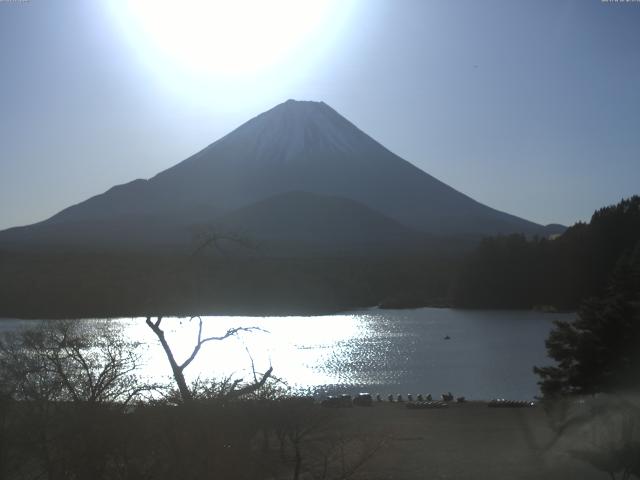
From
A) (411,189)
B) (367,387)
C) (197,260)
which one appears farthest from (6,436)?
(411,189)

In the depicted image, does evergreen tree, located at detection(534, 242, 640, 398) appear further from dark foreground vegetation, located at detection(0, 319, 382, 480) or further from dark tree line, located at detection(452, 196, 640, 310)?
dark tree line, located at detection(452, 196, 640, 310)

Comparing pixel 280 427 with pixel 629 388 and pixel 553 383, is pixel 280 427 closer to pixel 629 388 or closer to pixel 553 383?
pixel 629 388

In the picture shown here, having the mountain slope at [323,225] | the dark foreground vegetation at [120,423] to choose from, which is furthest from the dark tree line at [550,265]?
the dark foreground vegetation at [120,423]

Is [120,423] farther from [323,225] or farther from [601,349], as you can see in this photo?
[323,225]

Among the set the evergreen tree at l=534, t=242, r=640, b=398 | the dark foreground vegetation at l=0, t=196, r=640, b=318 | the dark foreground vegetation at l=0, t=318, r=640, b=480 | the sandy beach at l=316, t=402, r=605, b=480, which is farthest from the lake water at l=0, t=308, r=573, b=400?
A: the dark foreground vegetation at l=0, t=318, r=640, b=480

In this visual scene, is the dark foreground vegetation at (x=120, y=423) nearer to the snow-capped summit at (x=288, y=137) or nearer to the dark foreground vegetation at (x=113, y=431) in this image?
the dark foreground vegetation at (x=113, y=431)
